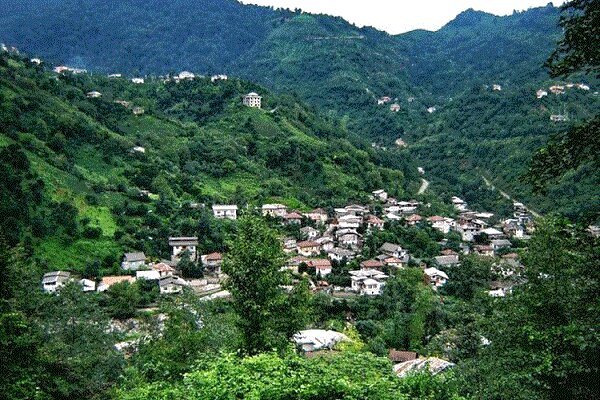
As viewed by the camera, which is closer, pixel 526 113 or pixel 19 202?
pixel 19 202

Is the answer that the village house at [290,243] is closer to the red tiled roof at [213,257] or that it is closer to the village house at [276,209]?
the village house at [276,209]

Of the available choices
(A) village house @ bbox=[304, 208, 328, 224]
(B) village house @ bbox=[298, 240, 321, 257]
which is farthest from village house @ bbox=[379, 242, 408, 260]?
(A) village house @ bbox=[304, 208, 328, 224]

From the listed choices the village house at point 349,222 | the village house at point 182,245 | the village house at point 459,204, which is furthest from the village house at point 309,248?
the village house at point 459,204

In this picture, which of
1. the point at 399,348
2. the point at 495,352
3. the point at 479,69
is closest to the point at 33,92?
the point at 399,348

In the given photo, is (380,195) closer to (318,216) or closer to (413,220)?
(413,220)

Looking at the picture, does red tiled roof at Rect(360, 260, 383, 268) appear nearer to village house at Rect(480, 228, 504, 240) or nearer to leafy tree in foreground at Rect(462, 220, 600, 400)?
village house at Rect(480, 228, 504, 240)

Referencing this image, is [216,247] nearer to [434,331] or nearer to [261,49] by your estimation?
[434,331]
